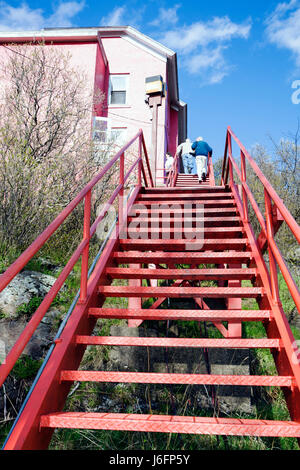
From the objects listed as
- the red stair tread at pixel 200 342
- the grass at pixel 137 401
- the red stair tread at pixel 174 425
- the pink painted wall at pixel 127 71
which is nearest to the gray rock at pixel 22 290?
the grass at pixel 137 401

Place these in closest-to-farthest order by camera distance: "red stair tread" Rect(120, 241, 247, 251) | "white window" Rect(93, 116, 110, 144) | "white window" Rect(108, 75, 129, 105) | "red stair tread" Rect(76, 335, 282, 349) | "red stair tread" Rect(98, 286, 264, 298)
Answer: "red stair tread" Rect(76, 335, 282, 349) → "red stair tread" Rect(98, 286, 264, 298) → "red stair tread" Rect(120, 241, 247, 251) → "white window" Rect(93, 116, 110, 144) → "white window" Rect(108, 75, 129, 105)

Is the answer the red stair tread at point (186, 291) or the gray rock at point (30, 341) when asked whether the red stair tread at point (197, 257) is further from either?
the gray rock at point (30, 341)

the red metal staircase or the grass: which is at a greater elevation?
the red metal staircase

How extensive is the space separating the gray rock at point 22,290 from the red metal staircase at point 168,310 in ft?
5.85

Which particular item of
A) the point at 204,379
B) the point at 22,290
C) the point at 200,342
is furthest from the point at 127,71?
the point at 204,379

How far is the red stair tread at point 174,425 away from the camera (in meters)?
1.72

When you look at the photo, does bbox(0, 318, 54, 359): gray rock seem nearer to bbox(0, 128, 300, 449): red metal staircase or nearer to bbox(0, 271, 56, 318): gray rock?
bbox(0, 271, 56, 318): gray rock

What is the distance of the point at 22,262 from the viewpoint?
5.56 ft

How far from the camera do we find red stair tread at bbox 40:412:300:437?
5.64 feet

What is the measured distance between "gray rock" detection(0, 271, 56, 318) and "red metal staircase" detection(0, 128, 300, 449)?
1.78 metres

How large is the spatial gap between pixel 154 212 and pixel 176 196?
1.95 ft

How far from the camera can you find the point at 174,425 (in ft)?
Answer: 5.69

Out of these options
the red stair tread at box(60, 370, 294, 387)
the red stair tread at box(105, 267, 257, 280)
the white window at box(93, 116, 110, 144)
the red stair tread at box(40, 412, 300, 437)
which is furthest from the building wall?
the red stair tread at box(40, 412, 300, 437)
